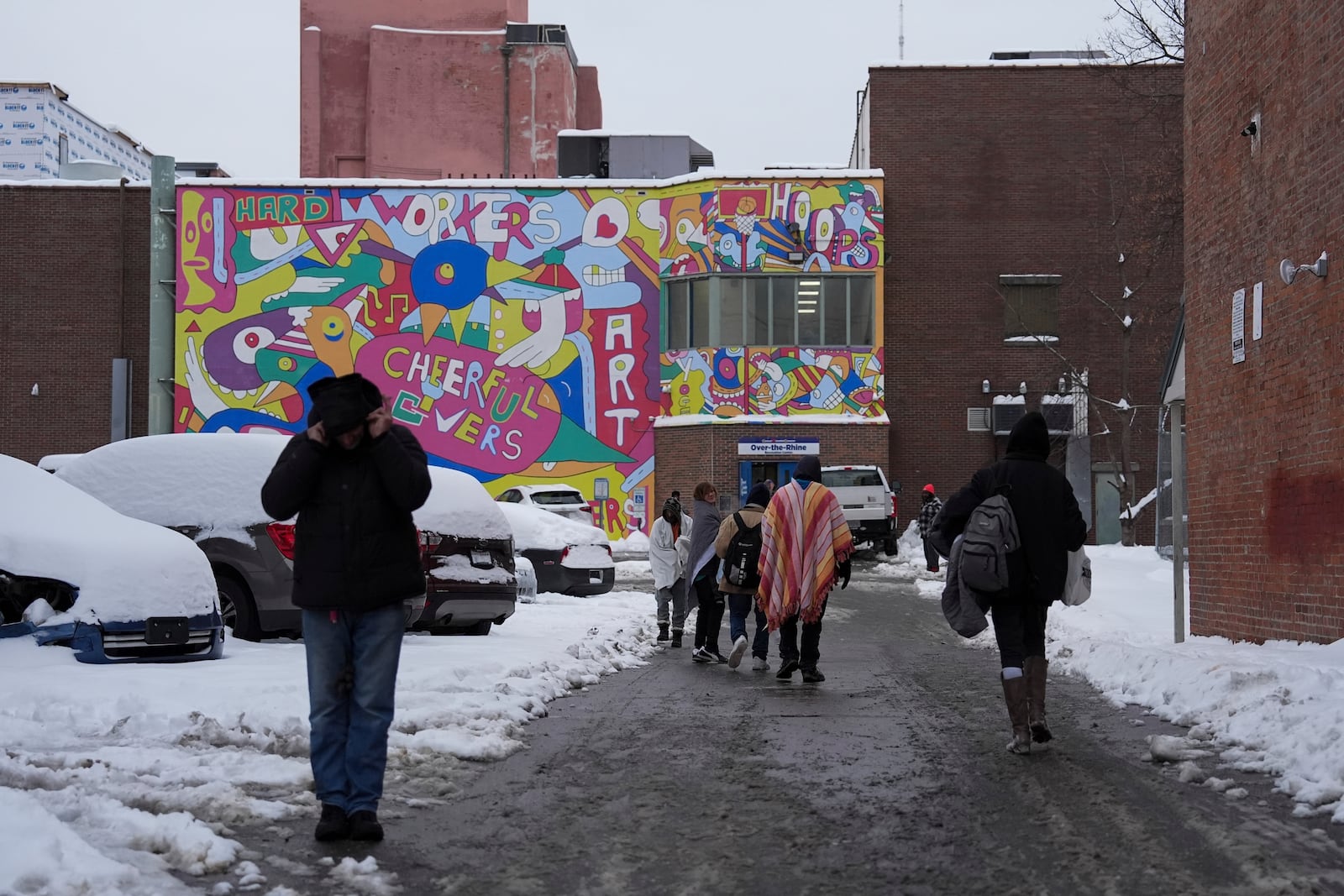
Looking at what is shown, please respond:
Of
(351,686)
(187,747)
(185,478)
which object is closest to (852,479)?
(185,478)

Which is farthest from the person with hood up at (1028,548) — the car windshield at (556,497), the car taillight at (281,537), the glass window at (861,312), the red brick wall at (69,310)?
the red brick wall at (69,310)

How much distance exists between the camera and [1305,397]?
11.7m

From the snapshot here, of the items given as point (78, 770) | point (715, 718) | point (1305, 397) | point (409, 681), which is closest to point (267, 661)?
point (409, 681)

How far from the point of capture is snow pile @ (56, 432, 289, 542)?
480 inches

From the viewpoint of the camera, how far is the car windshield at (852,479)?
3391cm

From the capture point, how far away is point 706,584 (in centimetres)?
1395

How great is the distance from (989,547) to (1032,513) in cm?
39

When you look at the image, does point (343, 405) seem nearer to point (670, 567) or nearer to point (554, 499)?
point (670, 567)

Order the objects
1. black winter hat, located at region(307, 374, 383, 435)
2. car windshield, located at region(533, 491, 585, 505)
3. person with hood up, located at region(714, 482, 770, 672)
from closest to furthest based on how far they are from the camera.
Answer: black winter hat, located at region(307, 374, 383, 435) < person with hood up, located at region(714, 482, 770, 672) < car windshield, located at region(533, 491, 585, 505)

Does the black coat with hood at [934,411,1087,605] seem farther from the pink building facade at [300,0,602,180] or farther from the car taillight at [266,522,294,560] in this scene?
the pink building facade at [300,0,602,180]

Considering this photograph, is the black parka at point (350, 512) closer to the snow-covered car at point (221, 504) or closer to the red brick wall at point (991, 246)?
the snow-covered car at point (221, 504)

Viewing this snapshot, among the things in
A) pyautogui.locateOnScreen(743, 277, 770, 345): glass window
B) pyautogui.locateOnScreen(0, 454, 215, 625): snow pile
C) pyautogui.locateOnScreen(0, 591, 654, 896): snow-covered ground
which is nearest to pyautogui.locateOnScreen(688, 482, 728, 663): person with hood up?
pyautogui.locateOnScreen(0, 591, 654, 896): snow-covered ground

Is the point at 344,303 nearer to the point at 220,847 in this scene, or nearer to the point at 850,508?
the point at 850,508

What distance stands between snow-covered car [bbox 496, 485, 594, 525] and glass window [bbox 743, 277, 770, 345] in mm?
6770
